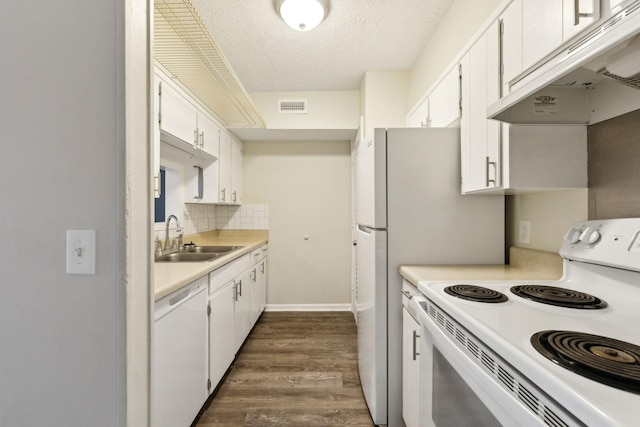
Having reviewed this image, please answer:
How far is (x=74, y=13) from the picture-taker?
0.77m

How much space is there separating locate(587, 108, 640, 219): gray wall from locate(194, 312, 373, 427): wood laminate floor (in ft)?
5.28

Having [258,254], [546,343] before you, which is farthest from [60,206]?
[258,254]

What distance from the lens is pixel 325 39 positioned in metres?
2.32

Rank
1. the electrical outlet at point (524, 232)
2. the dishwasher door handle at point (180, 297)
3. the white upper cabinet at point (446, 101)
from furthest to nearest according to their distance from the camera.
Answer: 1. the white upper cabinet at point (446, 101)
2. the electrical outlet at point (524, 232)
3. the dishwasher door handle at point (180, 297)

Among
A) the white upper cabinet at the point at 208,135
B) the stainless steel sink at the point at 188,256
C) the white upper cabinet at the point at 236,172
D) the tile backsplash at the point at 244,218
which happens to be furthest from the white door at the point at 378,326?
the tile backsplash at the point at 244,218

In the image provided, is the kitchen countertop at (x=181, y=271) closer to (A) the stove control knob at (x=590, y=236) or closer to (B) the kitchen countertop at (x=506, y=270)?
(B) the kitchen countertop at (x=506, y=270)

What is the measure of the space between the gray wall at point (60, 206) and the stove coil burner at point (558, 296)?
4.16ft

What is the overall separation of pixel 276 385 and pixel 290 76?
2707mm

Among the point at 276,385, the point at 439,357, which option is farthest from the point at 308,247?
the point at 439,357

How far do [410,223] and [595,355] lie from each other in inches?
43.3

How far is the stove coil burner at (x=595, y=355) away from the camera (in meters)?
0.52

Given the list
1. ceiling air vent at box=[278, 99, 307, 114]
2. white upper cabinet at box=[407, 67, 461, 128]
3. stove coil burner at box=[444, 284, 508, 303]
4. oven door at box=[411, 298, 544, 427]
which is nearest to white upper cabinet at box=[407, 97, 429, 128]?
white upper cabinet at box=[407, 67, 461, 128]

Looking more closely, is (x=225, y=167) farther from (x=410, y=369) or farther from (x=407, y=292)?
(x=410, y=369)

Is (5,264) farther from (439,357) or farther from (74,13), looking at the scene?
(439,357)
